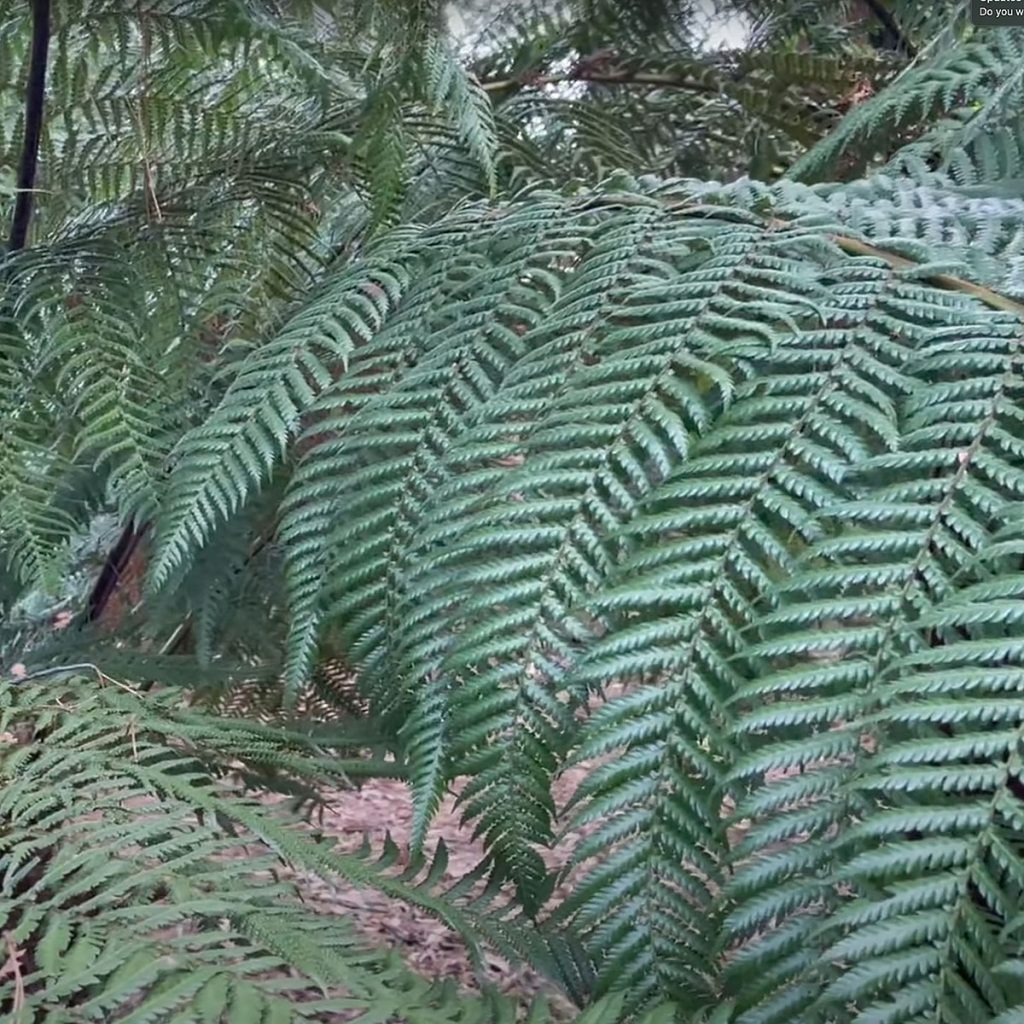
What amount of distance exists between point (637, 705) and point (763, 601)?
0.09 meters

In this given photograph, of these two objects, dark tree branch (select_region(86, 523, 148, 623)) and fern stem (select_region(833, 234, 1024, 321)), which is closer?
fern stem (select_region(833, 234, 1024, 321))

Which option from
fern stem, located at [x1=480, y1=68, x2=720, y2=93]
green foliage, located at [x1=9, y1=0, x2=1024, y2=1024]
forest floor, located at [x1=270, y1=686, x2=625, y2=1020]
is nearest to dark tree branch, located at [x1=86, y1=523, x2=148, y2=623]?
green foliage, located at [x1=9, y1=0, x2=1024, y2=1024]

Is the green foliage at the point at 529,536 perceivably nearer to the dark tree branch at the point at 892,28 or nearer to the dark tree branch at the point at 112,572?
the dark tree branch at the point at 112,572

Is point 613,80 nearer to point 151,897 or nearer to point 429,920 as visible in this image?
point 151,897

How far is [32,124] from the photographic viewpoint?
93 centimetres

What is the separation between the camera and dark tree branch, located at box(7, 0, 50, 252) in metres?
0.91

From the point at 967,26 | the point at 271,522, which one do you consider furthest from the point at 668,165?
the point at 271,522

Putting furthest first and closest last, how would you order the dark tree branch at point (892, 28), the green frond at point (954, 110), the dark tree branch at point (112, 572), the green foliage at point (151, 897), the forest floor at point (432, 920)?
the forest floor at point (432, 920) → the dark tree branch at point (892, 28) → the dark tree branch at point (112, 572) → the green frond at point (954, 110) → the green foliage at point (151, 897)

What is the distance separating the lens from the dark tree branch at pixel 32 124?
0.91 meters

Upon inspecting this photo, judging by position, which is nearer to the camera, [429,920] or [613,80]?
[613,80]

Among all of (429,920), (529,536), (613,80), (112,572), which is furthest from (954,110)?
(429,920)

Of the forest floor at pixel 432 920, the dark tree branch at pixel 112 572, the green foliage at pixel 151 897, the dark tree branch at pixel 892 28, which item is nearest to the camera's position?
the green foliage at pixel 151 897

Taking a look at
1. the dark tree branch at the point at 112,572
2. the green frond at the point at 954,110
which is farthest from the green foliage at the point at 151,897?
the green frond at the point at 954,110

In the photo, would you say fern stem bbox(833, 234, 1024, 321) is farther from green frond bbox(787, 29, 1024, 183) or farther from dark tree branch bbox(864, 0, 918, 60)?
dark tree branch bbox(864, 0, 918, 60)
